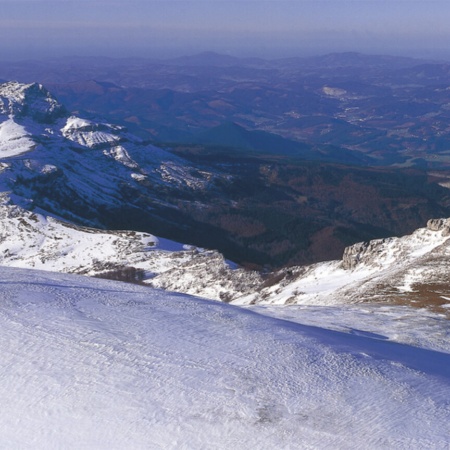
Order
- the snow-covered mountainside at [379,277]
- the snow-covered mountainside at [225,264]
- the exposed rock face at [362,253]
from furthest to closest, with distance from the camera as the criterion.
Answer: the exposed rock face at [362,253] → the snow-covered mountainside at [225,264] → the snow-covered mountainside at [379,277]

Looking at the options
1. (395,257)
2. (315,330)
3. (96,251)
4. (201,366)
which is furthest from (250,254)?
(201,366)

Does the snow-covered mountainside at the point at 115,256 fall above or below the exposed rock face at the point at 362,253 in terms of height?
below

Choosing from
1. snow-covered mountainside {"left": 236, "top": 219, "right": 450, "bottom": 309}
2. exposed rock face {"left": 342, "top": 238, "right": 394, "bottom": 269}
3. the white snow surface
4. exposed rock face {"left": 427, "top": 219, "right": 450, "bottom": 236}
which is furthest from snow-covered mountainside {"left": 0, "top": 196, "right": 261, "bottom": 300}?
the white snow surface

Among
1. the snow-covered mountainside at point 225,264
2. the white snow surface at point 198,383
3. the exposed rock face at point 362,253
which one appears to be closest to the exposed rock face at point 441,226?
the snow-covered mountainside at point 225,264

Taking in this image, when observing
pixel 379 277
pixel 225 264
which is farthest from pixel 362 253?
pixel 225 264

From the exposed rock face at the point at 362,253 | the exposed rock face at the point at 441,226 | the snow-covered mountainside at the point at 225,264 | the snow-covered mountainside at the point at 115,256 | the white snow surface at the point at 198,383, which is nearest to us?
the white snow surface at the point at 198,383

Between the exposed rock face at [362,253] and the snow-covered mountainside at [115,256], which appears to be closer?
the exposed rock face at [362,253]

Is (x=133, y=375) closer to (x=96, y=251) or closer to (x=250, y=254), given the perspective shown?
(x=96, y=251)

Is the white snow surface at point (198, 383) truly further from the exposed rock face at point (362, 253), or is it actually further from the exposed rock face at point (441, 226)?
the exposed rock face at point (441, 226)
